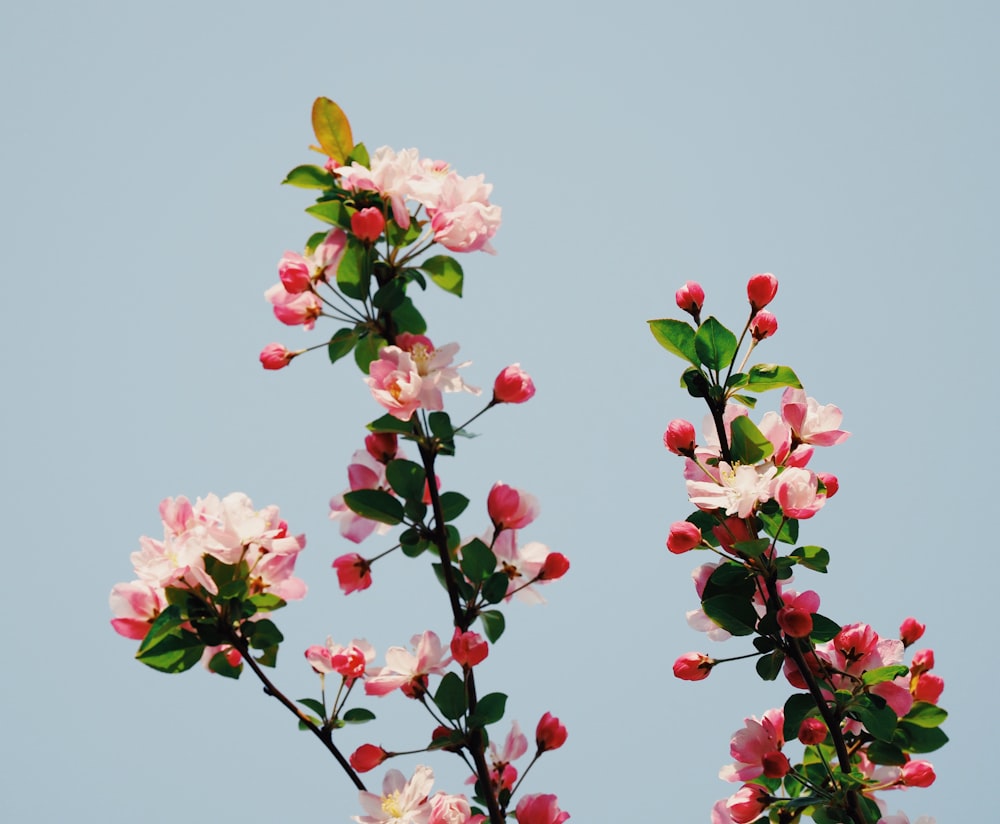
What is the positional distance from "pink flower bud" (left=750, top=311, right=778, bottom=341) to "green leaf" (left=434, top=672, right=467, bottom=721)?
0.78 metres

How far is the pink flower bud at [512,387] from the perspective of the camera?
164 cm

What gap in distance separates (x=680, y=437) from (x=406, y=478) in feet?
1.54

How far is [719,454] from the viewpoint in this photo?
1.69m

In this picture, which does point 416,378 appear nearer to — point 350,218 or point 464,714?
point 350,218

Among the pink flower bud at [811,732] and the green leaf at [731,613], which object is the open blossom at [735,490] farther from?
the pink flower bud at [811,732]

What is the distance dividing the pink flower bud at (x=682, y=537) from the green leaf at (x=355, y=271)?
0.65 meters

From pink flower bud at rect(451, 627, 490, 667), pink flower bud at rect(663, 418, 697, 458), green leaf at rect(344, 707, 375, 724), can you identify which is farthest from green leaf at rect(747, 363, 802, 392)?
green leaf at rect(344, 707, 375, 724)

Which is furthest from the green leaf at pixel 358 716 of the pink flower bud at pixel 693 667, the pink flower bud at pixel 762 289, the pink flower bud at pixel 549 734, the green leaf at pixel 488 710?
the pink flower bud at pixel 762 289

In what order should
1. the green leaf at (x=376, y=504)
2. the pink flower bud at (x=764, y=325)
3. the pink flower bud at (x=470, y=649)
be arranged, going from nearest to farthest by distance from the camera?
the pink flower bud at (x=470, y=649)
the green leaf at (x=376, y=504)
the pink flower bud at (x=764, y=325)

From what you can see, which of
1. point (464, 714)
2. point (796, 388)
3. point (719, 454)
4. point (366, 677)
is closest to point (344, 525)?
point (366, 677)

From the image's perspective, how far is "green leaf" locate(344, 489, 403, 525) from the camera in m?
1.60

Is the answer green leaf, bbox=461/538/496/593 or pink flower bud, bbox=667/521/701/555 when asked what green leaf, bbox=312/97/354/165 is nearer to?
green leaf, bbox=461/538/496/593

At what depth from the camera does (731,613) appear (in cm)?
157

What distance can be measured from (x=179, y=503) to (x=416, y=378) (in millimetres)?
462
